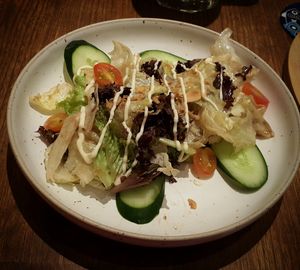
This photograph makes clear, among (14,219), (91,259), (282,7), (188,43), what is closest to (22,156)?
(14,219)

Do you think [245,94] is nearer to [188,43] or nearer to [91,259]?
[188,43]

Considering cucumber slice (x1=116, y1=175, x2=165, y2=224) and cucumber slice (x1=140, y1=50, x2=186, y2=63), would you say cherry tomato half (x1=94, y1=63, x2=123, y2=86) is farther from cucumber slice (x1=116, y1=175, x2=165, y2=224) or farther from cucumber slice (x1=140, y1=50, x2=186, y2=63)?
cucumber slice (x1=116, y1=175, x2=165, y2=224)

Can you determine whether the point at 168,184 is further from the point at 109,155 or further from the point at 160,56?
the point at 160,56

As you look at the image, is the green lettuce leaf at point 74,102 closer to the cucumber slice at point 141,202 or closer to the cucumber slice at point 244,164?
the cucumber slice at point 141,202

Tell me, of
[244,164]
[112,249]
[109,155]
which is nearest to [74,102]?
[109,155]

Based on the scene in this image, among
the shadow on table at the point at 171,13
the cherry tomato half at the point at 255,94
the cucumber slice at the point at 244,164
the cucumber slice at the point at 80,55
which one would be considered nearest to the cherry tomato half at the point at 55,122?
the cucumber slice at the point at 80,55

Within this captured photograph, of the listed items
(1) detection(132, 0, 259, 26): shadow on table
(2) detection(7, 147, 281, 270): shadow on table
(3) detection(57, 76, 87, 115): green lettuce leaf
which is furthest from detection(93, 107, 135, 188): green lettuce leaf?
(1) detection(132, 0, 259, 26): shadow on table

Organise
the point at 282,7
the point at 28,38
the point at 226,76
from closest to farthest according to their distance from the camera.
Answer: the point at 226,76, the point at 28,38, the point at 282,7
